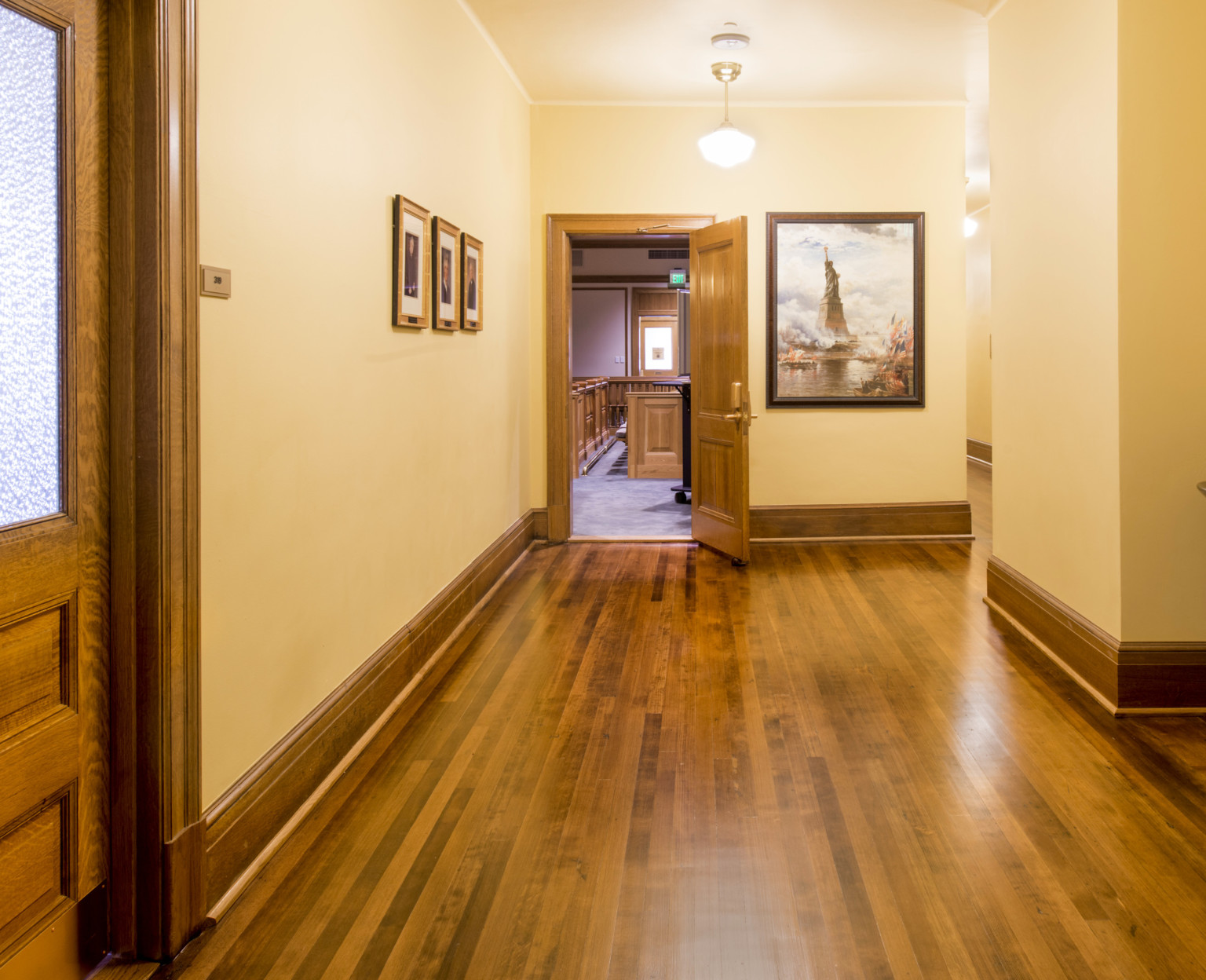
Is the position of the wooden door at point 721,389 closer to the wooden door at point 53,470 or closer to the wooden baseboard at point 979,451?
the wooden door at point 53,470

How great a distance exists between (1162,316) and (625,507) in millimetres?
5851

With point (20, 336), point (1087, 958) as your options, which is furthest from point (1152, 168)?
point (20, 336)

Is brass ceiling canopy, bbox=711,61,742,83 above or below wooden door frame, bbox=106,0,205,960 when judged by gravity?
above

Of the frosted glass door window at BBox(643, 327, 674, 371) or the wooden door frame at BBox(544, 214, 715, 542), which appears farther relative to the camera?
the frosted glass door window at BBox(643, 327, 674, 371)

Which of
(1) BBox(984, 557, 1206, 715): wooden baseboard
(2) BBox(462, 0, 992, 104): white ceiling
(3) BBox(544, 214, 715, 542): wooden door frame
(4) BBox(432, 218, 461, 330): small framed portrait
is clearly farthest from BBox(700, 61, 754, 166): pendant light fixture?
(1) BBox(984, 557, 1206, 715): wooden baseboard

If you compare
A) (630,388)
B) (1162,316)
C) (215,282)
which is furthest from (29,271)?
(630,388)

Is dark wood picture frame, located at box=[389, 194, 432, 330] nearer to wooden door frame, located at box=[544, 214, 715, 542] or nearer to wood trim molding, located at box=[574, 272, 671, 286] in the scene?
wooden door frame, located at box=[544, 214, 715, 542]

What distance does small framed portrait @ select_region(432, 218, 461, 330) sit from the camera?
4.33 metres

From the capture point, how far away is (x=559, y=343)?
7258mm

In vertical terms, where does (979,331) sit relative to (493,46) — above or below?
below

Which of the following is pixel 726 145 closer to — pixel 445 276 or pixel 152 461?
pixel 445 276

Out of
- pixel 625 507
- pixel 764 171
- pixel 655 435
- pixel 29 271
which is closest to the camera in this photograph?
pixel 29 271

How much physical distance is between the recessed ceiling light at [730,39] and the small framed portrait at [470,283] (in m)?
1.85

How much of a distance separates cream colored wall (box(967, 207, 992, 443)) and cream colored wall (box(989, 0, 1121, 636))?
7275 mm
